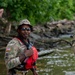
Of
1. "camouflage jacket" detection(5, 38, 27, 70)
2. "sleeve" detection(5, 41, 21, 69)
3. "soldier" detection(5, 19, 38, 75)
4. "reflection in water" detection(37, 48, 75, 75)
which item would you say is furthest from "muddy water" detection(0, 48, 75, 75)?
"sleeve" detection(5, 41, 21, 69)

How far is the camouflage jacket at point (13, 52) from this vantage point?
5.34 meters

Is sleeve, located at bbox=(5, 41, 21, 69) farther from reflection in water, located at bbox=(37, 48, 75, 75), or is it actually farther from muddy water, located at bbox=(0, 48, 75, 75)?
reflection in water, located at bbox=(37, 48, 75, 75)

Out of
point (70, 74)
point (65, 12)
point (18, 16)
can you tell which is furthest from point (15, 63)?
point (65, 12)

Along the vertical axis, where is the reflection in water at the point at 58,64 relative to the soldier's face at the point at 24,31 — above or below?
below

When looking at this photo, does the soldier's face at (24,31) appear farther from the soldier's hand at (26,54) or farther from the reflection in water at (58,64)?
the reflection in water at (58,64)

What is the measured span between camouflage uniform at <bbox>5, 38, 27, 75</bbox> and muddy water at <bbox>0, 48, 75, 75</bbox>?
24.6 ft

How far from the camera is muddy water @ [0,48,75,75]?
1391cm

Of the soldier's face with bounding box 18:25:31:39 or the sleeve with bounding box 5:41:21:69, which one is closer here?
the sleeve with bounding box 5:41:21:69

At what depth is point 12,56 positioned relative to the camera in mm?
5395

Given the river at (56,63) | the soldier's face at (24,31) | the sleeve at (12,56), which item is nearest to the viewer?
the sleeve at (12,56)

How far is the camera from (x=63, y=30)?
34281mm

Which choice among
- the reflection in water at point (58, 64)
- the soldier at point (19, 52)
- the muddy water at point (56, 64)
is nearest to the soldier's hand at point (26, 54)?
the soldier at point (19, 52)

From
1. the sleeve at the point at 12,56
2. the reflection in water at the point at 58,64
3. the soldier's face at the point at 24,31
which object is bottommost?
the reflection in water at the point at 58,64

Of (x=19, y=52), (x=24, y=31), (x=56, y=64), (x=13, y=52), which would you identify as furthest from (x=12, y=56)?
(x=56, y=64)
